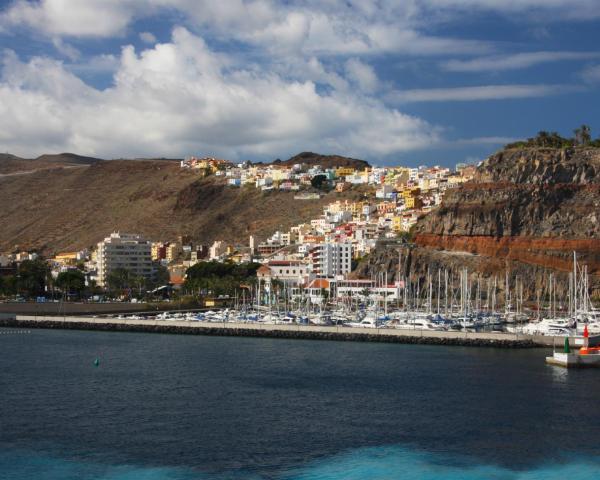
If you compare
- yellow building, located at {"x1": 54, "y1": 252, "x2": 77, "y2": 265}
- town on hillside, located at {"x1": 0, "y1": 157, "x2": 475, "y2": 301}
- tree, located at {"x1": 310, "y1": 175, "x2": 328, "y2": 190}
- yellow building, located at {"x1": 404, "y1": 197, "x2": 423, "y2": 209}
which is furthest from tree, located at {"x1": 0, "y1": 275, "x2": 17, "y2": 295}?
tree, located at {"x1": 310, "y1": 175, "x2": 328, "y2": 190}

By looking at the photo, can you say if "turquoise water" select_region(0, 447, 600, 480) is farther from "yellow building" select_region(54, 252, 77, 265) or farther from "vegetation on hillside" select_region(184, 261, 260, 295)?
"yellow building" select_region(54, 252, 77, 265)

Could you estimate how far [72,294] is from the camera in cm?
11656

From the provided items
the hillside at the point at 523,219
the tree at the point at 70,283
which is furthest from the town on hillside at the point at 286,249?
the hillside at the point at 523,219

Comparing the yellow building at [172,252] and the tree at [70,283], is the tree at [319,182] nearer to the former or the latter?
the yellow building at [172,252]

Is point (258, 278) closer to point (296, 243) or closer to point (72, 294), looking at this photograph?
point (72, 294)

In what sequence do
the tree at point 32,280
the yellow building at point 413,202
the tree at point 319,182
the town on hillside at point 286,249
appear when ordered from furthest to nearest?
the tree at point 319,182
the yellow building at point 413,202
the town on hillside at point 286,249
the tree at point 32,280

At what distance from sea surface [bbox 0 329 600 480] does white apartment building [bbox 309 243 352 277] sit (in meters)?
62.1

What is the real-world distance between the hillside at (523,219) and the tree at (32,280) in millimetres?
46765

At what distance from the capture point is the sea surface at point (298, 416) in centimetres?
3033

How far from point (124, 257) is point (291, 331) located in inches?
2694

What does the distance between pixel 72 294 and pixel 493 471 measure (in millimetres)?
93449

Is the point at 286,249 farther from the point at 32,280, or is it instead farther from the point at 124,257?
the point at 32,280

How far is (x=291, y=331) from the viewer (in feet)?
238

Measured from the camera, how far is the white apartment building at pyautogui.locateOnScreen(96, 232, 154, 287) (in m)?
134
